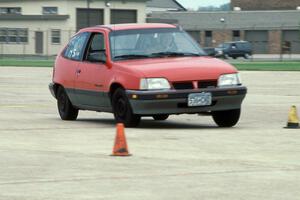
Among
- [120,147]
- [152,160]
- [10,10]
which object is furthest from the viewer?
[10,10]

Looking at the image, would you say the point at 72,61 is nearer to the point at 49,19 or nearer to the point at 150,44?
the point at 150,44

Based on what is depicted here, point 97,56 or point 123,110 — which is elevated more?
point 97,56

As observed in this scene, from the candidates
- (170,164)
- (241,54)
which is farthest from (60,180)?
(241,54)

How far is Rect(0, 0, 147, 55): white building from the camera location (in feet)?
261

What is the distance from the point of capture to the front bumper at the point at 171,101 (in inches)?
533

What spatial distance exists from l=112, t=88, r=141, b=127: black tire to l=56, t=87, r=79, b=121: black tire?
199cm

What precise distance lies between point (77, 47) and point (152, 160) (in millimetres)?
6281

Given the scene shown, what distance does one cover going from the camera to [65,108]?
53.6 ft

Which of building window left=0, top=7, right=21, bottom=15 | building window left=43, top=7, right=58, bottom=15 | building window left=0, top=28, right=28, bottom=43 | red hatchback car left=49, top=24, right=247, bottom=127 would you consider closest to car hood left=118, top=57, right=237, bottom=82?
red hatchback car left=49, top=24, right=247, bottom=127

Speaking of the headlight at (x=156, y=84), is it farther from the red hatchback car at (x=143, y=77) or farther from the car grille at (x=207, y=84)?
the car grille at (x=207, y=84)

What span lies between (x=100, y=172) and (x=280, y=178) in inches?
68.3

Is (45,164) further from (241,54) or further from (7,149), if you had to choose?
(241,54)

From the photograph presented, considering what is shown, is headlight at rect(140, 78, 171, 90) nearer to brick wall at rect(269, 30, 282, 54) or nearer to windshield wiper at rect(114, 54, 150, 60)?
windshield wiper at rect(114, 54, 150, 60)

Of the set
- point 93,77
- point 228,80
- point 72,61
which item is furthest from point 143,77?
point 72,61
